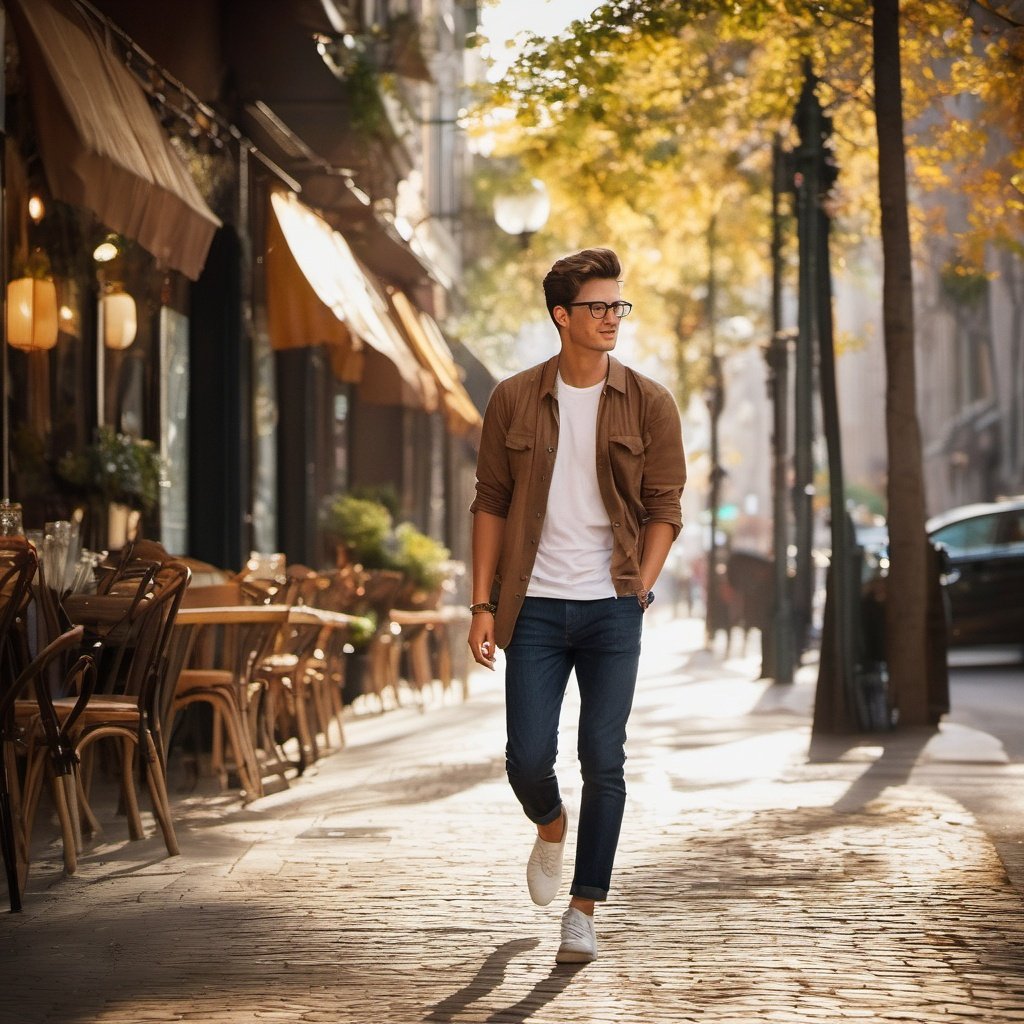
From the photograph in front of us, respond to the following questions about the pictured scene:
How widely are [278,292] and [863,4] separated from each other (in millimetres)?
4747

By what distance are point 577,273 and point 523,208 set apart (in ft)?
49.9

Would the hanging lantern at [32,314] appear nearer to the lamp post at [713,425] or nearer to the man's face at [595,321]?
the man's face at [595,321]

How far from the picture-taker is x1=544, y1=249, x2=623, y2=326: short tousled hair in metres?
5.96

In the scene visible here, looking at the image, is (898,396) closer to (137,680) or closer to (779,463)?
(137,680)

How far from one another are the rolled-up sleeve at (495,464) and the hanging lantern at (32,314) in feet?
19.0

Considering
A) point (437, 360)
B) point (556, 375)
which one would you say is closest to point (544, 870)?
point (556, 375)

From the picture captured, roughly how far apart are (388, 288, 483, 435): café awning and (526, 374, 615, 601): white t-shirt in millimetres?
14912

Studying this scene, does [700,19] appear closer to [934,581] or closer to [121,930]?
[934,581]

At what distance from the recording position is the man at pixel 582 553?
19.3ft

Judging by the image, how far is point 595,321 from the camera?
5.94m

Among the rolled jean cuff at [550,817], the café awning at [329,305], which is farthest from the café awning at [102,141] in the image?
the rolled jean cuff at [550,817]

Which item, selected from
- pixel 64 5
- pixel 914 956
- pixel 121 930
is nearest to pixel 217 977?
pixel 121 930

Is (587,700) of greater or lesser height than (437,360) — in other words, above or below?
below

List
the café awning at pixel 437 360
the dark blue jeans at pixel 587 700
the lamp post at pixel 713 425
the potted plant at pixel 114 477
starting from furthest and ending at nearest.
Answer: the lamp post at pixel 713 425
the café awning at pixel 437 360
the potted plant at pixel 114 477
the dark blue jeans at pixel 587 700
